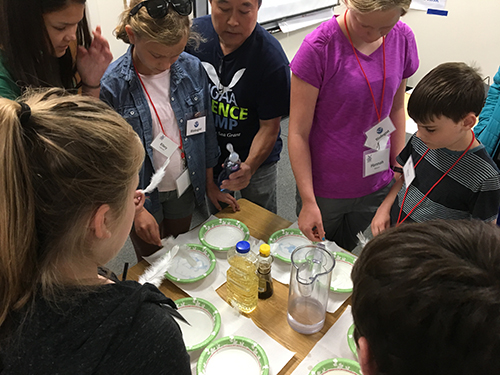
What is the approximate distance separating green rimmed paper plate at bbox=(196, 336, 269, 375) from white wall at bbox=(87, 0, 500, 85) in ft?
12.8

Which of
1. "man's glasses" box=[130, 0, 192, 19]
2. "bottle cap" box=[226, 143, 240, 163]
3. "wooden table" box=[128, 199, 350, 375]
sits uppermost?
"man's glasses" box=[130, 0, 192, 19]

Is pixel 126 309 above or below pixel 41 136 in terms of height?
below

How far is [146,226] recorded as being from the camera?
1.50 meters

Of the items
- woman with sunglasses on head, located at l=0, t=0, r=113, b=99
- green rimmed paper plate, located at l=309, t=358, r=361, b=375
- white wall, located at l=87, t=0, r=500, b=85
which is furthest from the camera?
white wall, located at l=87, t=0, r=500, b=85

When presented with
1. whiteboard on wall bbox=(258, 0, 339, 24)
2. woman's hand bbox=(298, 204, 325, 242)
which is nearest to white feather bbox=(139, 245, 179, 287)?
woman's hand bbox=(298, 204, 325, 242)

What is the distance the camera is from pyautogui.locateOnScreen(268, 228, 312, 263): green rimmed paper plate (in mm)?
1467

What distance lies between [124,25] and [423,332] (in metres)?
1.45

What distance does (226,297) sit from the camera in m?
1.29

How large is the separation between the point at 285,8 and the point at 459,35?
2.02 metres

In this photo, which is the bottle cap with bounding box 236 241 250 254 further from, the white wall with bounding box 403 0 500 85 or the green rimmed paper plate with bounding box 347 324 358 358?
the white wall with bounding box 403 0 500 85

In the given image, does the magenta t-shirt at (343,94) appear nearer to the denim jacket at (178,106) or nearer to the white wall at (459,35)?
the denim jacket at (178,106)

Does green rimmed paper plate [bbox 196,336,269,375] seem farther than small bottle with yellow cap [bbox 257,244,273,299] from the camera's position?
No

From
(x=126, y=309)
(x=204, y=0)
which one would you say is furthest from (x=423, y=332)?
(x=204, y=0)

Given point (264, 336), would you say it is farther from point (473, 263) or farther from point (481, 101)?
point (481, 101)
